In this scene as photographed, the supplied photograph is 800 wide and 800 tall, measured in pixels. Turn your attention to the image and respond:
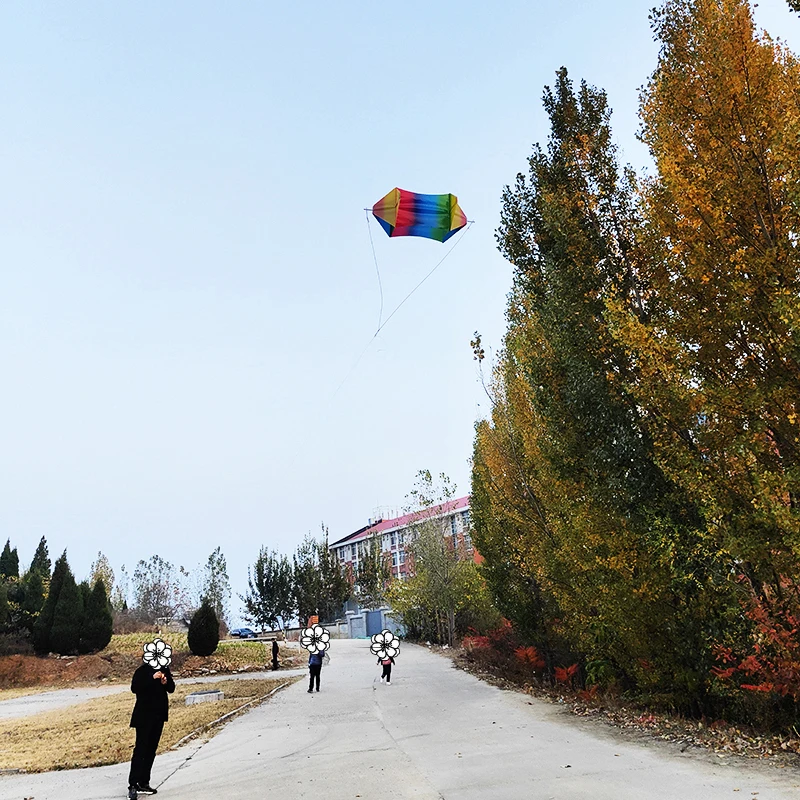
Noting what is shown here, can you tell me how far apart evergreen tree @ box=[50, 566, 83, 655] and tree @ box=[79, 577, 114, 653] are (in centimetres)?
28

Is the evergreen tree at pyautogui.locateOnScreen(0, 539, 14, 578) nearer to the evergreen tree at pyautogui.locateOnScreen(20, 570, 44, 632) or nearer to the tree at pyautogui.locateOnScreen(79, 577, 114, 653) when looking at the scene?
the evergreen tree at pyautogui.locateOnScreen(20, 570, 44, 632)

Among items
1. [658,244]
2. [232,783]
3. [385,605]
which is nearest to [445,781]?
[232,783]

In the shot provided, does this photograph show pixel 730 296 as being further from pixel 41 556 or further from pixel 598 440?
pixel 41 556

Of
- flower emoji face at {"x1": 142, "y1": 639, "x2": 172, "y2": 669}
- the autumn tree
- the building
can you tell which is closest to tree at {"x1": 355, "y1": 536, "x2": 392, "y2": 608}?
the building

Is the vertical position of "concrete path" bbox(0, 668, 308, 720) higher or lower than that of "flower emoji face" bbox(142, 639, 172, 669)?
lower

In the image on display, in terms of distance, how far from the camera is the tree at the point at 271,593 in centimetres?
6525

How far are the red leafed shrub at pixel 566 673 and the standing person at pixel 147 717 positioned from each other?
396 inches

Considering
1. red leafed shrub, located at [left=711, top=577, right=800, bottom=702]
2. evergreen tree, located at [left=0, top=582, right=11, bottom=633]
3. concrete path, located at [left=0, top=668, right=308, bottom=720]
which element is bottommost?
concrete path, located at [left=0, top=668, right=308, bottom=720]

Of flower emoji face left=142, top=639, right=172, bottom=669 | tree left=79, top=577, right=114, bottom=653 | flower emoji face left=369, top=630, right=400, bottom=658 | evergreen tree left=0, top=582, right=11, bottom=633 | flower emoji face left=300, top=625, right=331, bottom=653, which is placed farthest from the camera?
evergreen tree left=0, top=582, right=11, bottom=633

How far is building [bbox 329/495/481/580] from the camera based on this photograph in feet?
130

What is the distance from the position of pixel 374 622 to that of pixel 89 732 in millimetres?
41601

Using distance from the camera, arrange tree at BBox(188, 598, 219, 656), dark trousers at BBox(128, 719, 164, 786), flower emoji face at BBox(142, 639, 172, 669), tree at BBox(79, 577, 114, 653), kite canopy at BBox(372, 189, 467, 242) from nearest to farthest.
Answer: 1. dark trousers at BBox(128, 719, 164, 786)
2. flower emoji face at BBox(142, 639, 172, 669)
3. kite canopy at BBox(372, 189, 467, 242)
4. tree at BBox(188, 598, 219, 656)
5. tree at BBox(79, 577, 114, 653)

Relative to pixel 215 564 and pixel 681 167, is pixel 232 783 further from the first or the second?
pixel 215 564

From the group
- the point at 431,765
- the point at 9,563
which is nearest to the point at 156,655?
the point at 431,765
